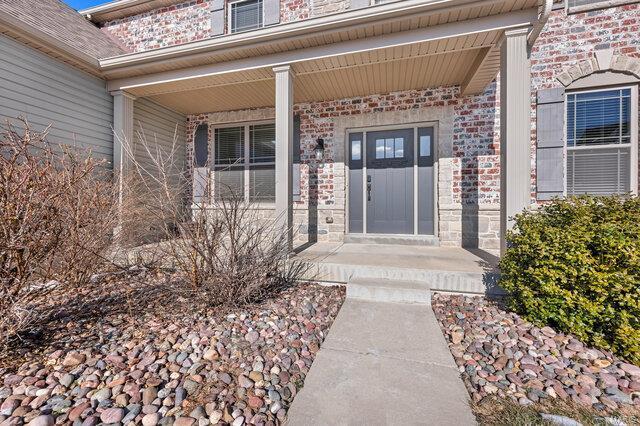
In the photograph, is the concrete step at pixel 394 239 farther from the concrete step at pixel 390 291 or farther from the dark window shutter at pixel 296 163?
the concrete step at pixel 390 291

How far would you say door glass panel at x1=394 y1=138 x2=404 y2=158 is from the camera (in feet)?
17.0

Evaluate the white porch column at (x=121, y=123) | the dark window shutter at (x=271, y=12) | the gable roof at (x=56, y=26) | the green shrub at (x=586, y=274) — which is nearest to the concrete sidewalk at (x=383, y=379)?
the green shrub at (x=586, y=274)

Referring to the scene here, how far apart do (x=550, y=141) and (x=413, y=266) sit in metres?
3.00

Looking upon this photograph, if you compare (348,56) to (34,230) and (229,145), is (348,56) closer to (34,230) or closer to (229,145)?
(229,145)

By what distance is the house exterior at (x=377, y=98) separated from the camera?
132 inches

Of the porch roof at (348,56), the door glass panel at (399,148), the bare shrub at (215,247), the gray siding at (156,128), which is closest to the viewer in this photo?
the bare shrub at (215,247)

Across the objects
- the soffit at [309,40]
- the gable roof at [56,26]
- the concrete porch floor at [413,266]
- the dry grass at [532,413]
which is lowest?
the dry grass at [532,413]

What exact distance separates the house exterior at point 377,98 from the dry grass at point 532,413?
208 centimetres

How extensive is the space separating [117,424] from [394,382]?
1.51 metres

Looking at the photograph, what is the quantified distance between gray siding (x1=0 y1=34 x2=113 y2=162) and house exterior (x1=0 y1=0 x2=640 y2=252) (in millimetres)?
23

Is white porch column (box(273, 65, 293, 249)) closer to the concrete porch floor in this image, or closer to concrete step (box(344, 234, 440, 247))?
the concrete porch floor

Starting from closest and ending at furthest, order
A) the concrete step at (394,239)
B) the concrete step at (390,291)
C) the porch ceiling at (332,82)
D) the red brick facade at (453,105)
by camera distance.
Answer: the concrete step at (390,291), the porch ceiling at (332,82), the red brick facade at (453,105), the concrete step at (394,239)

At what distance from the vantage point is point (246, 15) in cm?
577

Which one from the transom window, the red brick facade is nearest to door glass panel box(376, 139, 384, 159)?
the red brick facade
